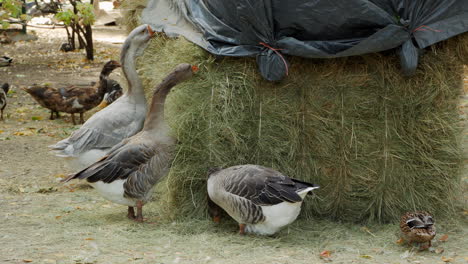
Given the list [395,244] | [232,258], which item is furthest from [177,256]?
[395,244]

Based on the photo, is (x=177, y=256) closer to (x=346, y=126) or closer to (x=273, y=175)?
(x=273, y=175)

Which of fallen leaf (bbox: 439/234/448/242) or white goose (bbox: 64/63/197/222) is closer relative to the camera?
fallen leaf (bbox: 439/234/448/242)

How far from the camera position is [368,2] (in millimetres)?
5273

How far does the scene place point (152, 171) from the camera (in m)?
5.89

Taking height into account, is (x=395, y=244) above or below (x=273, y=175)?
below

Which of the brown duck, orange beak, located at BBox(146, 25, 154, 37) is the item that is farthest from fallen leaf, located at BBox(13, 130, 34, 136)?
orange beak, located at BBox(146, 25, 154, 37)

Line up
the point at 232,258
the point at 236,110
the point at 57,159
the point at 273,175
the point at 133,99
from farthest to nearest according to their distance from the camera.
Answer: the point at 57,159
the point at 133,99
the point at 236,110
the point at 273,175
the point at 232,258

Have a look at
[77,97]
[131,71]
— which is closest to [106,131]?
[131,71]

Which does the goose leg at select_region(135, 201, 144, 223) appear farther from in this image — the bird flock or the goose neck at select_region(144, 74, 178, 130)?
the goose neck at select_region(144, 74, 178, 130)

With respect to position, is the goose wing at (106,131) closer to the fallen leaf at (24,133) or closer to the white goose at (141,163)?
the white goose at (141,163)

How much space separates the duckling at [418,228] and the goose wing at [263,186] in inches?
33.8

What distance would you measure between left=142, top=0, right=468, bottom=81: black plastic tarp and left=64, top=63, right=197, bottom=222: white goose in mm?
622

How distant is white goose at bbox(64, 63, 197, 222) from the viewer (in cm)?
582

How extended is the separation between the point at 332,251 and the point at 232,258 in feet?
2.86
